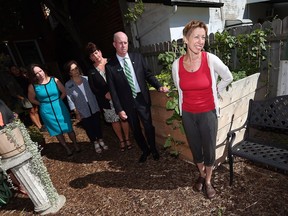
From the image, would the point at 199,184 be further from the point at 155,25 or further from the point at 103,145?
the point at 155,25

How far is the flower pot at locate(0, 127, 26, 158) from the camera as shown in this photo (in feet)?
9.03

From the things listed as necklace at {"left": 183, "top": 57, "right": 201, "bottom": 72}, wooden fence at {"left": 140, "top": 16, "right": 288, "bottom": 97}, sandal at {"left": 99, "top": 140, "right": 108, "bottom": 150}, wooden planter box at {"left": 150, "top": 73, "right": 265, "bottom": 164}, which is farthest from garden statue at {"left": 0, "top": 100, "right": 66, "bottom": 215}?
wooden fence at {"left": 140, "top": 16, "right": 288, "bottom": 97}

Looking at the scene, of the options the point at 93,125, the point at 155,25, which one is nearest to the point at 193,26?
the point at 93,125

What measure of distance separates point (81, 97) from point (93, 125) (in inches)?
28.6

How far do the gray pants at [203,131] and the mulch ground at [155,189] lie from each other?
2.00 feet

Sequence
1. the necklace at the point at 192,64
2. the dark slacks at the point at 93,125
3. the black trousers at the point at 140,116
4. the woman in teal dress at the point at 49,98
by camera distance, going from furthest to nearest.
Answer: the dark slacks at the point at 93,125, the woman in teal dress at the point at 49,98, the black trousers at the point at 140,116, the necklace at the point at 192,64

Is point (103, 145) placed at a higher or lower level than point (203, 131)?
lower

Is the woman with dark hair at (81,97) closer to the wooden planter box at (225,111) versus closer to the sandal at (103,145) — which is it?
the sandal at (103,145)

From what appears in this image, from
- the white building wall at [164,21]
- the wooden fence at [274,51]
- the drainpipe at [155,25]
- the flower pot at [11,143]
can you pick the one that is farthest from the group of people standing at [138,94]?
the white building wall at [164,21]

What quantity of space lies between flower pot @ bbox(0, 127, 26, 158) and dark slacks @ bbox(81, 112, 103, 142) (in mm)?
1786

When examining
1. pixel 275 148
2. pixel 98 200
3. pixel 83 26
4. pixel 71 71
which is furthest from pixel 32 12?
pixel 275 148

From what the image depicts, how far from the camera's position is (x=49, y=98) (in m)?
4.32

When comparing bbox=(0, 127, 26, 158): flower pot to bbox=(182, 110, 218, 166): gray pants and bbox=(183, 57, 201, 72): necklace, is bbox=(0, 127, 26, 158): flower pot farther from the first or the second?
bbox=(183, 57, 201, 72): necklace

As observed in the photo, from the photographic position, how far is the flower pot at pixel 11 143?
2.75 metres
